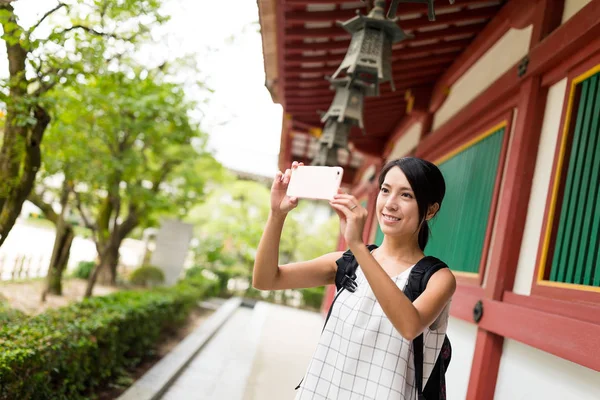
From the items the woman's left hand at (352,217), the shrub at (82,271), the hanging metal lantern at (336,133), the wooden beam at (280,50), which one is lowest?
the shrub at (82,271)

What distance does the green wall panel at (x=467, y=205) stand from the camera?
3586 mm

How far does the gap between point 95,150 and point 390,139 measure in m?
5.36

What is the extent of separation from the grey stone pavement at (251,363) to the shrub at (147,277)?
210 inches

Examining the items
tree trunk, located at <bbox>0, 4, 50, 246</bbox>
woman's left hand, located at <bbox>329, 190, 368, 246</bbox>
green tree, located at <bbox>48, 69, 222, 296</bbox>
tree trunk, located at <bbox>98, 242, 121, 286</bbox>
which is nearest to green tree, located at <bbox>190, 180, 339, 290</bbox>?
tree trunk, located at <bbox>98, 242, 121, 286</bbox>

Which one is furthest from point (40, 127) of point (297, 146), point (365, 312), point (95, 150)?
point (297, 146)

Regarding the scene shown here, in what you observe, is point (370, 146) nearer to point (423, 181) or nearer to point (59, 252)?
point (423, 181)

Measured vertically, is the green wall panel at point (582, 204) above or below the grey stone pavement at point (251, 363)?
above

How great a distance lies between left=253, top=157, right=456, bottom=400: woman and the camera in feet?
5.06

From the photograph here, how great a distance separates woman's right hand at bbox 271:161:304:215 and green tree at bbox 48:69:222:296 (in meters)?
3.92

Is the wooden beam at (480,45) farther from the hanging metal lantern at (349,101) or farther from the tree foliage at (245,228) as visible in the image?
the tree foliage at (245,228)

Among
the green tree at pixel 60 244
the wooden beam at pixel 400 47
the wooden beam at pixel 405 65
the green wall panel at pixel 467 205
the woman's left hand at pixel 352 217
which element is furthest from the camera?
the green tree at pixel 60 244

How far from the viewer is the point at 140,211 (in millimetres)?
14039

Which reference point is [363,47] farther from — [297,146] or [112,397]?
[297,146]

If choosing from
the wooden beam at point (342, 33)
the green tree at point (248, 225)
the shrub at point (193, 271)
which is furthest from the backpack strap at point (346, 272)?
the shrub at point (193, 271)
